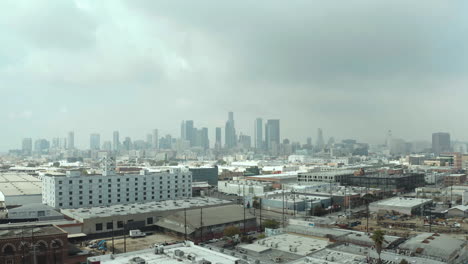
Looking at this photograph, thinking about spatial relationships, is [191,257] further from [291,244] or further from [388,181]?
[388,181]

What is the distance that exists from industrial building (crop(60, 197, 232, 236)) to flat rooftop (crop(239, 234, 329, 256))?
405 inches

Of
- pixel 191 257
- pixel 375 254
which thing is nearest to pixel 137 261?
pixel 191 257

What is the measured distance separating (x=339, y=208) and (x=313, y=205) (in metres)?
3.41

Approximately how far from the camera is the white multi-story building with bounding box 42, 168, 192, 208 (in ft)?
107

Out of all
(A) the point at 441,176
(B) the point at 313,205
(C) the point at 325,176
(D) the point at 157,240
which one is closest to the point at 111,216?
(D) the point at 157,240

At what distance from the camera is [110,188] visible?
34500 mm

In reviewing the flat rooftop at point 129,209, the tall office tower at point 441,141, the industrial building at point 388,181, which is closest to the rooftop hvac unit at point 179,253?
the flat rooftop at point 129,209

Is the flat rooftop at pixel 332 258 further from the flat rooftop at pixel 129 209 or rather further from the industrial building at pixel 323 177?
the industrial building at pixel 323 177

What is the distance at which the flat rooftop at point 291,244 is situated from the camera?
55.8ft

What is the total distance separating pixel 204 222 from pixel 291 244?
894 cm

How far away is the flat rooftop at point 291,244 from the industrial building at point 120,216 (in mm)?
10290

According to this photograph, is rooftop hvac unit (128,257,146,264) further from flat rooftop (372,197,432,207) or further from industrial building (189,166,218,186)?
industrial building (189,166,218,186)

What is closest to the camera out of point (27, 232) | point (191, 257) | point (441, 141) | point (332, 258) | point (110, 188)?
point (191, 257)

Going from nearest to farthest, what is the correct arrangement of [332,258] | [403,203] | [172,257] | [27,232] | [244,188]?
[172,257] → [332,258] → [27,232] → [403,203] → [244,188]
